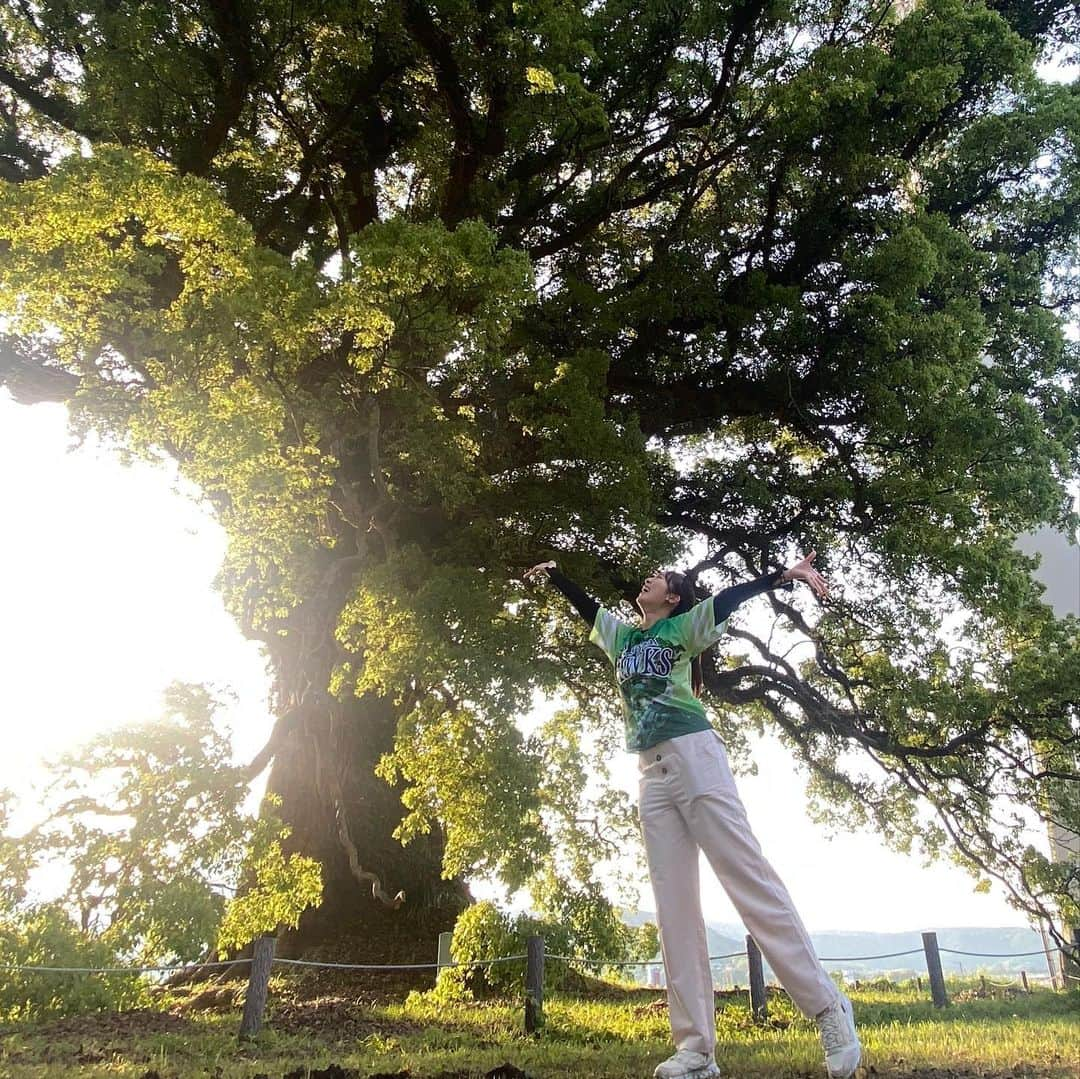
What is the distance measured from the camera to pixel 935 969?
10.7m

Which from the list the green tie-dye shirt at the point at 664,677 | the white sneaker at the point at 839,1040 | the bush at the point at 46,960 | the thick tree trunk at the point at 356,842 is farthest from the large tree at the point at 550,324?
the white sneaker at the point at 839,1040

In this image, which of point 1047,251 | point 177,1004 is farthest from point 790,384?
point 177,1004

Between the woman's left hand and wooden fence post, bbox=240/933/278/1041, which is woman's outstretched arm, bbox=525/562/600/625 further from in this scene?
wooden fence post, bbox=240/933/278/1041

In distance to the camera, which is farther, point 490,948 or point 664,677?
point 490,948

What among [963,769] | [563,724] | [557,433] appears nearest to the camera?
[557,433]

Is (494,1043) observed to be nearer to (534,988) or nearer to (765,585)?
(534,988)

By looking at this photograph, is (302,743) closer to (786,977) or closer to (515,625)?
(515,625)

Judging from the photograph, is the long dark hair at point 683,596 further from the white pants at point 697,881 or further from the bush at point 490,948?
the bush at point 490,948

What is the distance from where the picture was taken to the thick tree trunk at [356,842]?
11.6 m

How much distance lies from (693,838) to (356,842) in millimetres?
10444

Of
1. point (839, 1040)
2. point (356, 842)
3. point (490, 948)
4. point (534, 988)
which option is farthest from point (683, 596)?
point (356, 842)

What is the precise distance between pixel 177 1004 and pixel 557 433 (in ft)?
27.1

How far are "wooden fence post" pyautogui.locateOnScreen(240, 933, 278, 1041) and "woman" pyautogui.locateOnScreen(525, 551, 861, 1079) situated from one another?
4499 millimetres

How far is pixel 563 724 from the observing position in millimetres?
14383
